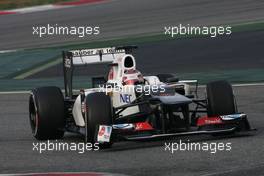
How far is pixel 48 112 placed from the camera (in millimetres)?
13438

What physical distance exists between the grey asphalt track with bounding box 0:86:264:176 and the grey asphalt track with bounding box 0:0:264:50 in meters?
13.7

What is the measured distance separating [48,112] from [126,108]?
1158 mm

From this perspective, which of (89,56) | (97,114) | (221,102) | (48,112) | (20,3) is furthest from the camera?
(20,3)

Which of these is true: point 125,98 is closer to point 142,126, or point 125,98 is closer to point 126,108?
point 126,108

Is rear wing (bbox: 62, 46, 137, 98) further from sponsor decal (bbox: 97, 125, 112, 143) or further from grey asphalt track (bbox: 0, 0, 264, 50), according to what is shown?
grey asphalt track (bbox: 0, 0, 264, 50)

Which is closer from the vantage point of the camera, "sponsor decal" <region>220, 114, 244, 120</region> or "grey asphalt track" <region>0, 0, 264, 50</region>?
"sponsor decal" <region>220, 114, 244, 120</region>

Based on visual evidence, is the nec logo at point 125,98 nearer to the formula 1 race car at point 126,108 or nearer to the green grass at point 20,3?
the formula 1 race car at point 126,108

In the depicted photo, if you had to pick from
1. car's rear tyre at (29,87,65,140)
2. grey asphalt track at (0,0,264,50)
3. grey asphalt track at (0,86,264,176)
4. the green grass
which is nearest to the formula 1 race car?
car's rear tyre at (29,87,65,140)

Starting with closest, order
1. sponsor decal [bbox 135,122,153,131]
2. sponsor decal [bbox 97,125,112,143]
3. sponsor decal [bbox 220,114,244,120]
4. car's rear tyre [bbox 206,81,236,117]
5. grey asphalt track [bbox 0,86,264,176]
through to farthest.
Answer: grey asphalt track [bbox 0,86,264,176] → sponsor decal [bbox 97,125,112,143] → sponsor decal [bbox 135,122,153,131] → sponsor decal [bbox 220,114,244,120] → car's rear tyre [bbox 206,81,236,117]

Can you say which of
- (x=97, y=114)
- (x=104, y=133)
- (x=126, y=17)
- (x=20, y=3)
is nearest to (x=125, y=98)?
(x=97, y=114)

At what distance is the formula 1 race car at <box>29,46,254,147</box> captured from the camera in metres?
12.3

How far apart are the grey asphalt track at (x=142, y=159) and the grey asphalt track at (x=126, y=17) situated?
45.0 ft

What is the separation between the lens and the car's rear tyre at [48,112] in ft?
44.0

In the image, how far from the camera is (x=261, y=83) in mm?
19078
